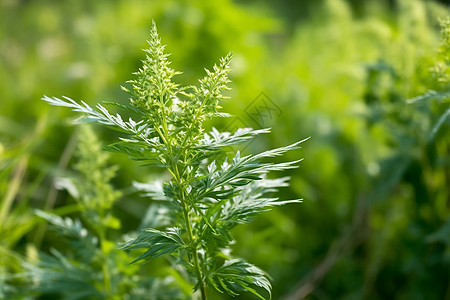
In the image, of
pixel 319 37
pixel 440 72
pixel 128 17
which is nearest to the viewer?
pixel 440 72

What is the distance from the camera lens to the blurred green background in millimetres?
1197

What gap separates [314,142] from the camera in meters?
1.72

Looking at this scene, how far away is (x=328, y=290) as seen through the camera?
1399mm

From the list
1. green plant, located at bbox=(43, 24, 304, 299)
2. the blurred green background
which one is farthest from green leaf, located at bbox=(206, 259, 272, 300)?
the blurred green background

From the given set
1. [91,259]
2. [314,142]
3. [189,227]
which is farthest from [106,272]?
[314,142]

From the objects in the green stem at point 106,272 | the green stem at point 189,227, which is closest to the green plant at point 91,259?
the green stem at point 106,272

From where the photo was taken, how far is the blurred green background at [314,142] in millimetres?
1197

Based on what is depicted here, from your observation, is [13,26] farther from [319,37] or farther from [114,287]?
[114,287]

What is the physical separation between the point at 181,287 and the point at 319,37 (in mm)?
1746

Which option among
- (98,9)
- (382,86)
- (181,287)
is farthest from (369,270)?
(98,9)

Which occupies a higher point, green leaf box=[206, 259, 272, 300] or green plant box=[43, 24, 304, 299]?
green plant box=[43, 24, 304, 299]

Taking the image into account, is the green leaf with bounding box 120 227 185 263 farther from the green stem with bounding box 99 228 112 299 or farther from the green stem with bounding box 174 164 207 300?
the green stem with bounding box 99 228 112 299

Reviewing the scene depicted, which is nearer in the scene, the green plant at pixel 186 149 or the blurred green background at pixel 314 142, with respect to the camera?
the green plant at pixel 186 149

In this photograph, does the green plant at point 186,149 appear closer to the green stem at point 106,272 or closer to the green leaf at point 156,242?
the green leaf at point 156,242
